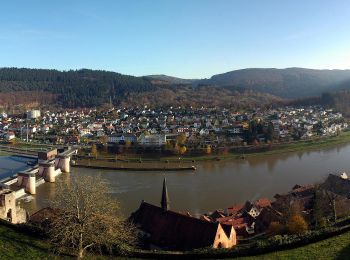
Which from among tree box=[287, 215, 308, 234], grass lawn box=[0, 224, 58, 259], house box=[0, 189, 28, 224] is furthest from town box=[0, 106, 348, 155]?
grass lawn box=[0, 224, 58, 259]

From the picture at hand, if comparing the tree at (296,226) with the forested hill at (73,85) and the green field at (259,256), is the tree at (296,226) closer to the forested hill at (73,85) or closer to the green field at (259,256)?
the green field at (259,256)

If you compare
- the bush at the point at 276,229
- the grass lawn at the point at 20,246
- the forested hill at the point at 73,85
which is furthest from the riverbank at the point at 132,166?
the forested hill at the point at 73,85

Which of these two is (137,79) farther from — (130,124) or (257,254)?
(257,254)

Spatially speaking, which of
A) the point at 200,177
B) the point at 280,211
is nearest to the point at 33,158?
the point at 200,177

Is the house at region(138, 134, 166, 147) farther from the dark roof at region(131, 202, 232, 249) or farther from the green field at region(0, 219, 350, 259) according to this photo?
the green field at region(0, 219, 350, 259)

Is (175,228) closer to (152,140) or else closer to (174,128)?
(152,140)
